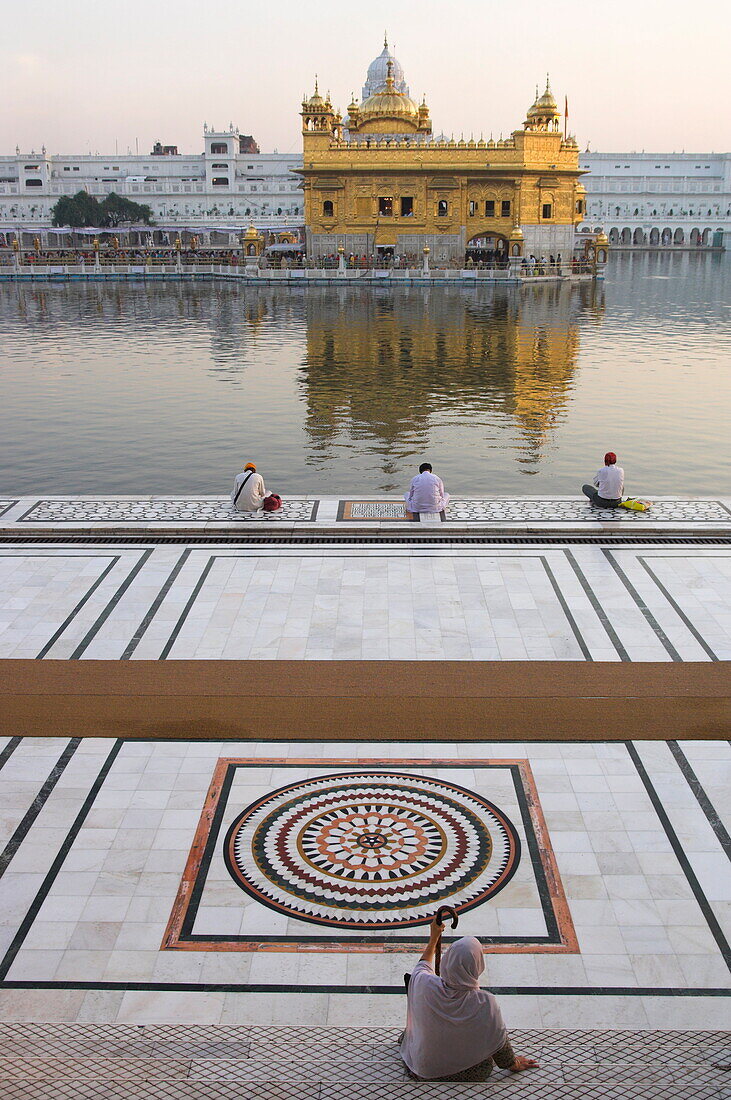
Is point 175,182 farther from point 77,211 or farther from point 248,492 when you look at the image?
point 248,492

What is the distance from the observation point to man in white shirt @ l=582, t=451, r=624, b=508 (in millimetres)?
11000

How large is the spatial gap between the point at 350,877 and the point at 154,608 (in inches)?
155

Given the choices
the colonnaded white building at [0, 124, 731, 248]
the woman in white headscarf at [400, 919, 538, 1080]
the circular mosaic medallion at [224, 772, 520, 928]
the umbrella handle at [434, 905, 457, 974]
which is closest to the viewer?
the woman in white headscarf at [400, 919, 538, 1080]

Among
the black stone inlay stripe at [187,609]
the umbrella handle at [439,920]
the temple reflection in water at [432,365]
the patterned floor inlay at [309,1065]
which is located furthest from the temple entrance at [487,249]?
the patterned floor inlay at [309,1065]

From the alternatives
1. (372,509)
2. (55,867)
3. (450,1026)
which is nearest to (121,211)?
(372,509)

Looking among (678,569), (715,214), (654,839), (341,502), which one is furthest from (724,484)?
(715,214)

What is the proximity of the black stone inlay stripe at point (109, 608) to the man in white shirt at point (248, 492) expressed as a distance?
55.1 inches

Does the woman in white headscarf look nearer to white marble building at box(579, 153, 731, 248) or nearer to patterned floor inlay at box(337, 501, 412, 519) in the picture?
patterned floor inlay at box(337, 501, 412, 519)

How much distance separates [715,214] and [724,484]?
9394 cm

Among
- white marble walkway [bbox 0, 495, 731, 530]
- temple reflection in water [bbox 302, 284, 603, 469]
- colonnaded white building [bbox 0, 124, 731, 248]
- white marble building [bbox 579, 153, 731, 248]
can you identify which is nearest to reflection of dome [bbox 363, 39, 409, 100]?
colonnaded white building [bbox 0, 124, 731, 248]

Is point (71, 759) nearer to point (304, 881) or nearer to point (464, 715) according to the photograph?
point (304, 881)

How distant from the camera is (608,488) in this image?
11.1m

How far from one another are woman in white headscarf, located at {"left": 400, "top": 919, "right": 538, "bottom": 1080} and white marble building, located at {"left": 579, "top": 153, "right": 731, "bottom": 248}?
9889 centimetres

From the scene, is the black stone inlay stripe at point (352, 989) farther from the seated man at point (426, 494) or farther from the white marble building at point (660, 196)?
the white marble building at point (660, 196)
